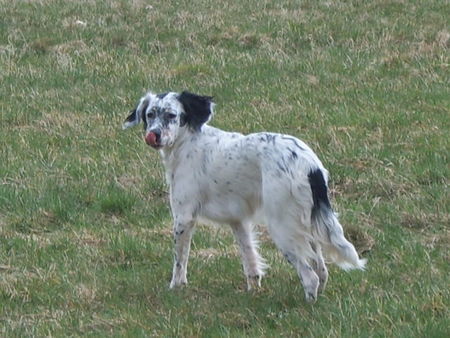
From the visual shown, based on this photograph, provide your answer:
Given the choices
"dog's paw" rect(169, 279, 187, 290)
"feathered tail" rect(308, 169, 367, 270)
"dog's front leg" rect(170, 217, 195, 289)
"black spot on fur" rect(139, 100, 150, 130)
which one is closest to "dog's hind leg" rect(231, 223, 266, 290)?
"dog's front leg" rect(170, 217, 195, 289)

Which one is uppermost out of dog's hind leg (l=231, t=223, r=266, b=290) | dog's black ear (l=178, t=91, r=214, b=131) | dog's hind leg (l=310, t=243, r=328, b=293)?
dog's black ear (l=178, t=91, r=214, b=131)

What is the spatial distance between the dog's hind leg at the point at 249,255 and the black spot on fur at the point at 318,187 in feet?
2.93

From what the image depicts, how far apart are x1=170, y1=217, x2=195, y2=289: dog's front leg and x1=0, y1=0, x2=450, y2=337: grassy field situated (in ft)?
0.30

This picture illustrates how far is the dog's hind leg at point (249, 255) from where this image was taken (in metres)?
7.36

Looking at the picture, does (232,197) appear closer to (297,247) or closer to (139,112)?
(297,247)

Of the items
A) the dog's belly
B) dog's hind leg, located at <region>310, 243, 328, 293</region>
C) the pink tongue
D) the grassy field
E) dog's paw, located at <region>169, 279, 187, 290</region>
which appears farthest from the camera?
dog's paw, located at <region>169, 279, 187, 290</region>

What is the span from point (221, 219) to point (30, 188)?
3036mm

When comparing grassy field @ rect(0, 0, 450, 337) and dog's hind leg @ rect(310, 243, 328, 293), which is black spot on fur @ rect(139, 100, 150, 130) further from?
dog's hind leg @ rect(310, 243, 328, 293)

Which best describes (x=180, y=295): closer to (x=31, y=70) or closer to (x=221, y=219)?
(x=221, y=219)

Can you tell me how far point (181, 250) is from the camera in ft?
24.6

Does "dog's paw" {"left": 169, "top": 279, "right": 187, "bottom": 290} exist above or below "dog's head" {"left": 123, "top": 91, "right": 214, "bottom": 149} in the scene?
below

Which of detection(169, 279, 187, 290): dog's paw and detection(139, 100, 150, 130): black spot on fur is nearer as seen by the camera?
detection(169, 279, 187, 290): dog's paw

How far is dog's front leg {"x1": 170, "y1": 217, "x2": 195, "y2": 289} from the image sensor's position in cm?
744

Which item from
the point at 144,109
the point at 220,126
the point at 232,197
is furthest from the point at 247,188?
the point at 220,126
